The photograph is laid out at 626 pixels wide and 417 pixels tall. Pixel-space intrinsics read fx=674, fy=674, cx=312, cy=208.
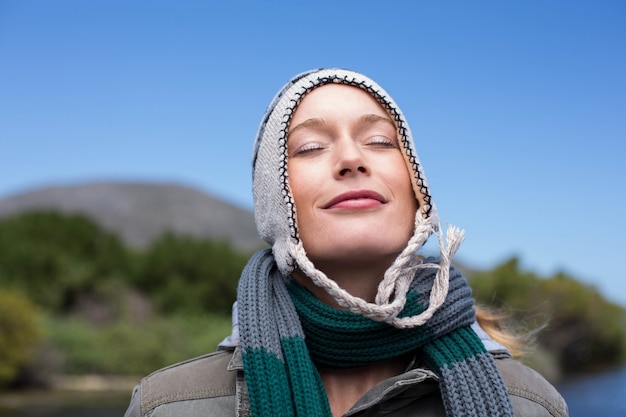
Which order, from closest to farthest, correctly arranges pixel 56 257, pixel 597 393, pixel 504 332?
pixel 504 332, pixel 597 393, pixel 56 257

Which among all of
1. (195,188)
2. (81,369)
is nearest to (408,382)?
(81,369)

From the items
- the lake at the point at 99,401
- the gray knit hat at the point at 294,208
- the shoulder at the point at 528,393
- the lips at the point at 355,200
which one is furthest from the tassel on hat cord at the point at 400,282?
the lake at the point at 99,401

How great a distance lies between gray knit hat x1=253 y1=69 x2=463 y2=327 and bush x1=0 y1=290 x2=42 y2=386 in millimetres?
20538

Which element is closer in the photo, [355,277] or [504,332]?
[355,277]

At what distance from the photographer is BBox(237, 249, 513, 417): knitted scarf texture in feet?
7.03

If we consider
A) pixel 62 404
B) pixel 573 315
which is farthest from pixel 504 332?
pixel 573 315

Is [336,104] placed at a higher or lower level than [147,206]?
lower

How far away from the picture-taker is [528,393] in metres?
2.35

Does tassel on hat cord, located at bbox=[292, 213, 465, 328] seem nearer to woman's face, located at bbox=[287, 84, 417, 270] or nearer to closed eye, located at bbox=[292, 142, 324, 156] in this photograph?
woman's face, located at bbox=[287, 84, 417, 270]

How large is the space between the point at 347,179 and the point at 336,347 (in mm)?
564

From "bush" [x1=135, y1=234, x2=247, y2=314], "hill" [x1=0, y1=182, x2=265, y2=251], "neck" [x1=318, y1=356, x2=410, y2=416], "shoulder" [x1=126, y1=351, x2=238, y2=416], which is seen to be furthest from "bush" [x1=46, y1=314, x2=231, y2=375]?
"hill" [x1=0, y1=182, x2=265, y2=251]

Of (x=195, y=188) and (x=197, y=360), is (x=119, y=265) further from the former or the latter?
(x=195, y=188)

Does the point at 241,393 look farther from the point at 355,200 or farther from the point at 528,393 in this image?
the point at 528,393

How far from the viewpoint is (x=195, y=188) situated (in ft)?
329
